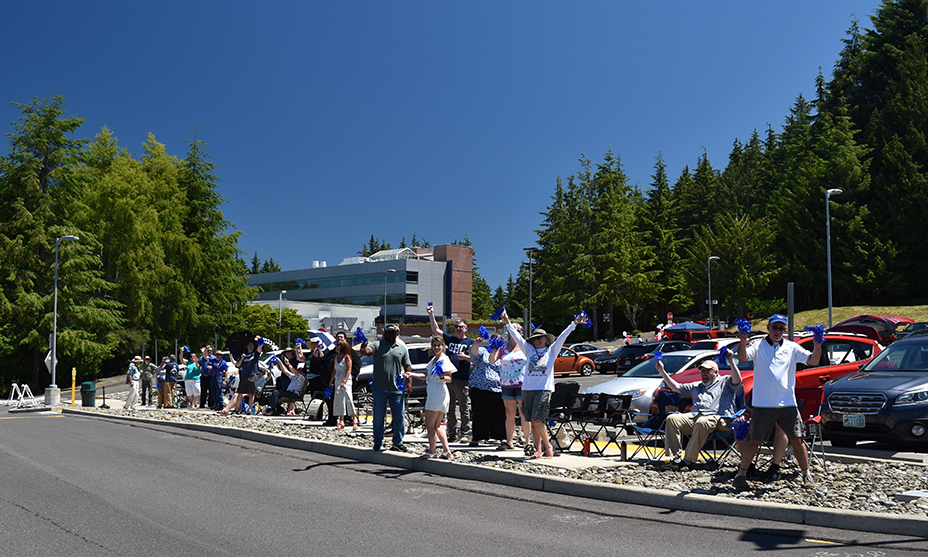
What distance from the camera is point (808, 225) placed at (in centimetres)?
6384

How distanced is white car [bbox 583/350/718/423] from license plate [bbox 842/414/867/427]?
2.87 meters

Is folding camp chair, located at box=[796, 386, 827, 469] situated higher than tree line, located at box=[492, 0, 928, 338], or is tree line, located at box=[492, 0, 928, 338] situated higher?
tree line, located at box=[492, 0, 928, 338]

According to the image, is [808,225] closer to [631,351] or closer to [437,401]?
[631,351]

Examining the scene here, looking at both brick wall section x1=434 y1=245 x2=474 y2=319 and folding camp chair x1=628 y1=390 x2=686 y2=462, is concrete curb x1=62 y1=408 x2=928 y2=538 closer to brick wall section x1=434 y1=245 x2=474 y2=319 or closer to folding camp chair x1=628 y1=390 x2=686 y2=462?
folding camp chair x1=628 y1=390 x2=686 y2=462

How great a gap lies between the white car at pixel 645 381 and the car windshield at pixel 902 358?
132 inches

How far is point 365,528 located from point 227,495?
2443 millimetres

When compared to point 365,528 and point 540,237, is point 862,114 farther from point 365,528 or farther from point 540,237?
point 365,528

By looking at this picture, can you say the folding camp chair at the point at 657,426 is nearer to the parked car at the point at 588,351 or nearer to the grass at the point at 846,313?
the parked car at the point at 588,351

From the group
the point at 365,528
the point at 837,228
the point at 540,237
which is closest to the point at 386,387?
the point at 365,528

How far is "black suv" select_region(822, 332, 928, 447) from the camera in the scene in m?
9.93

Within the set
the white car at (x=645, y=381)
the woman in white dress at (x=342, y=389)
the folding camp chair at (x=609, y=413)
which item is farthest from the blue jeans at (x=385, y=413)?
the white car at (x=645, y=381)

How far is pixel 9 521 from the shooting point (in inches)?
276

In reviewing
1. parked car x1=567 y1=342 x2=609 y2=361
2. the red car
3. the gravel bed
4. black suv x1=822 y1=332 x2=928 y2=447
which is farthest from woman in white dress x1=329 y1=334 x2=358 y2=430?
parked car x1=567 y1=342 x2=609 y2=361

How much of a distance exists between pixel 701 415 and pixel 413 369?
39.6ft
